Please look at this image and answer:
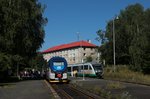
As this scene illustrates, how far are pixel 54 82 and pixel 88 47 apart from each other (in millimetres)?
132414

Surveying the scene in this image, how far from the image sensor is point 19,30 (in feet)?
193

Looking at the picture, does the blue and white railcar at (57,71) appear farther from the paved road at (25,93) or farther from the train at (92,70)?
the train at (92,70)

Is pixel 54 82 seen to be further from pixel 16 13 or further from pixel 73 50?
pixel 73 50

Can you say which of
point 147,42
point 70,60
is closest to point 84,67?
point 147,42

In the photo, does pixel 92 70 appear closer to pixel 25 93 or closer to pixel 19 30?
pixel 19 30

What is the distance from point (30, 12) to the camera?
62.7 meters

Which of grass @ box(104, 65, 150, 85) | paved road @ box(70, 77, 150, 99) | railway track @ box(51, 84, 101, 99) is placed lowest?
railway track @ box(51, 84, 101, 99)

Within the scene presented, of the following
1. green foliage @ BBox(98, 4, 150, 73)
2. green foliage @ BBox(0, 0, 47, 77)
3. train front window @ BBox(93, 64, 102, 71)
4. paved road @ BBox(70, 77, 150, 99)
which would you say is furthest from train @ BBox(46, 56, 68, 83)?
green foliage @ BBox(98, 4, 150, 73)

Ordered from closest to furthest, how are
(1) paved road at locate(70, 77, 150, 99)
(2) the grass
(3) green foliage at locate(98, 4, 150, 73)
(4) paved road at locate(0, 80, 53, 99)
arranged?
(4) paved road at locate(0, 80, 53, 99) → (1) paved road at locate(70, 77, 150, 99) → (2) the grass → (3) green foliage at locate(98, 4, 150, 73)

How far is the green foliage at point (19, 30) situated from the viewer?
55.2m

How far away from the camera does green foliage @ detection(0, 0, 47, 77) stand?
55219 millimetres

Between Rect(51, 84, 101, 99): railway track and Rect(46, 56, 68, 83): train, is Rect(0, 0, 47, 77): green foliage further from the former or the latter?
Rect(51, 84, 101, 99): railway track

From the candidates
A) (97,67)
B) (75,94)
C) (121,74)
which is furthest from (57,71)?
(97,67)

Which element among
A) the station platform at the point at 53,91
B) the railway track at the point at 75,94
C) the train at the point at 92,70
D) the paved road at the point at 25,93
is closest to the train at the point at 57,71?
the station platform at the point at 53,91
